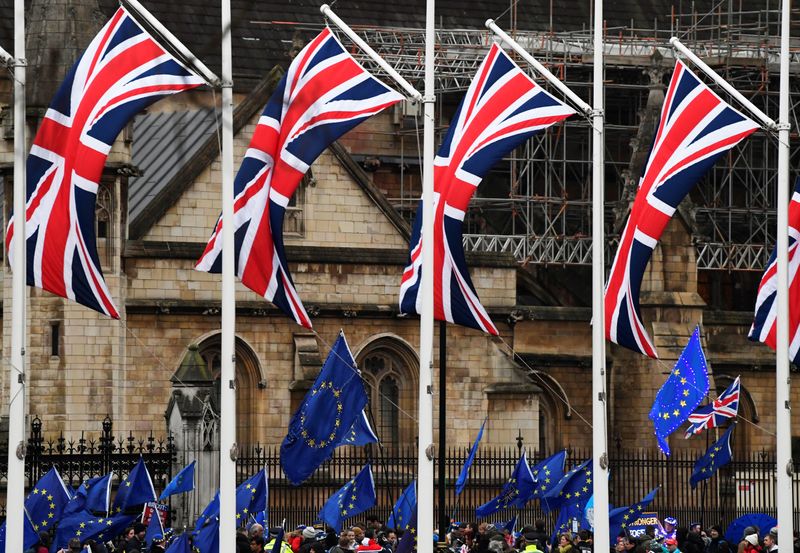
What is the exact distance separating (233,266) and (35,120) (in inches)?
598

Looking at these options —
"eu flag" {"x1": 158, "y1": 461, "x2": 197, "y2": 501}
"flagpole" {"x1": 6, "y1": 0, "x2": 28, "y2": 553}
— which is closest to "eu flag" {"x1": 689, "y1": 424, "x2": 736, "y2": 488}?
"eu flag" {"x1": 158, "y1": 461, "x2": 197, "y2": 501}

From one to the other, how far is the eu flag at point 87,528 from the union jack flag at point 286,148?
3.92 metres

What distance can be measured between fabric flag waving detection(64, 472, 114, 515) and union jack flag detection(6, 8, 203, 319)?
14.5ft

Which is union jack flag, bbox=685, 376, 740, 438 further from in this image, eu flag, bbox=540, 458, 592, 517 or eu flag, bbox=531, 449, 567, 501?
eu flag, bbox=540, 458, 592, 517

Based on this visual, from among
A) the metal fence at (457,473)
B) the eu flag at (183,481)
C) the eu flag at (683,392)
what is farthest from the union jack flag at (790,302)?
the eu flag at (183,481)

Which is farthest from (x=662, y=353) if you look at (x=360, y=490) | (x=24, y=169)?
(x=24, y=169)

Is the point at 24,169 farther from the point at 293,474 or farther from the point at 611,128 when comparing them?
the point at 611,128

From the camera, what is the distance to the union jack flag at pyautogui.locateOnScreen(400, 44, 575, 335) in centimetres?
3030

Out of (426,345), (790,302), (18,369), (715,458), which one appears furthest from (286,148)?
(715,458)

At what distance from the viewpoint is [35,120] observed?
42000 millimetres

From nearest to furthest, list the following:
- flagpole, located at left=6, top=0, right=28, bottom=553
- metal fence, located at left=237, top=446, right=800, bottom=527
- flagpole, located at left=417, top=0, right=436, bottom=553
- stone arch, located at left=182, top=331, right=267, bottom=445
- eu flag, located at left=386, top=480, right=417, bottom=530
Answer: flagpole, located at left=6, top=0, right=28, bottom=553 < flagpole, located at left=417, top=0, right=436, bottom=553 < eu flag, located at left=386, top=480, right=417, bottom=530 < metal fence, located at left=237, top=446, right=800, bottom=527 < stone arch, located at left=182, top=331, right=267, bottom=445

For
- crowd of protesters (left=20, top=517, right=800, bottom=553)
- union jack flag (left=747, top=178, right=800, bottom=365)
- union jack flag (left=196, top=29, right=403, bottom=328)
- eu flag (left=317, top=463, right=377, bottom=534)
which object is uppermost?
union jack flag (left=196, top=29, right=403, bottom=328)

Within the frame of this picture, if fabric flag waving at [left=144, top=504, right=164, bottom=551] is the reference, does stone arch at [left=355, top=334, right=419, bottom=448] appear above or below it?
above

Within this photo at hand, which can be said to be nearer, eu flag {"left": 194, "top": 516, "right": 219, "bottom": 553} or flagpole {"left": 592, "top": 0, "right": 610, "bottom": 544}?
eu flag {"left": 194, "top": 516, "right": 219, "bottom": 553}
